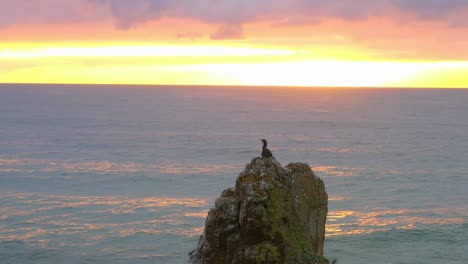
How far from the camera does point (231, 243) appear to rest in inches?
902

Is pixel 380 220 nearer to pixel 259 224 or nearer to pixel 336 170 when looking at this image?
pixel 336 170

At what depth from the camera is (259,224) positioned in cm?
2223

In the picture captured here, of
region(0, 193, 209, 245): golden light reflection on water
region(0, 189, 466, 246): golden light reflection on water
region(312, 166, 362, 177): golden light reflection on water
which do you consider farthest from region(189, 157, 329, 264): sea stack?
region(312, 166, 362, 177): golden light reflection on water

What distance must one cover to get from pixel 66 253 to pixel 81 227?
7.04 meters

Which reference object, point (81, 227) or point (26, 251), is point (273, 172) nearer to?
point (26, 251)

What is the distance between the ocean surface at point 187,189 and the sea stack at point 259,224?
2079cm

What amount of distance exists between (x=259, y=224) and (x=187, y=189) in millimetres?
47336

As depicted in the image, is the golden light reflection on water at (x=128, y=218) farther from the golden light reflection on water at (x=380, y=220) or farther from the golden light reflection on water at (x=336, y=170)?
the golden light reflection on water at (x=336, y=170)

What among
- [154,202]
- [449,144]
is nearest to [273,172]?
[154,202]

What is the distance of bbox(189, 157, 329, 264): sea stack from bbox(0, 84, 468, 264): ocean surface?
2079cm

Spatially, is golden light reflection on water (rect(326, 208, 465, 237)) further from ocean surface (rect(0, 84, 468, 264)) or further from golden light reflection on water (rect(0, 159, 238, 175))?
golden light reflection on water (rect(0, 159, 238, 175))

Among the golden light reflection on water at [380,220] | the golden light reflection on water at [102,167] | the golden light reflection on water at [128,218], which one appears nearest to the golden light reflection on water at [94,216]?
the golden light reflection on water at [128,218]

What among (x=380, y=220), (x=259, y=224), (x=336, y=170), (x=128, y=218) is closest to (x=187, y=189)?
(x=128, y=218)

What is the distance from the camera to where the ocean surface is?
154ft
